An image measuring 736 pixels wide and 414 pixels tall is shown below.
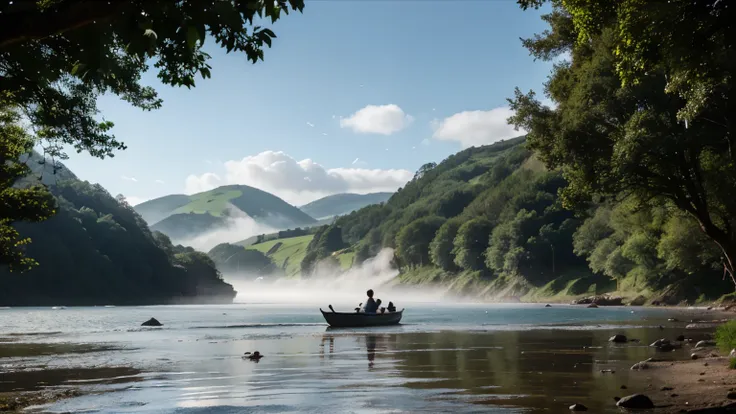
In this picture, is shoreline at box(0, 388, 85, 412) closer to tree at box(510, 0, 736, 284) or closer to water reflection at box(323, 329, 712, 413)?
water reflection at box(323, 329, 712, 413)

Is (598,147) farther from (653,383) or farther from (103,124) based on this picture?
(103,124)

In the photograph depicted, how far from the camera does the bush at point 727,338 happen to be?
24308mm

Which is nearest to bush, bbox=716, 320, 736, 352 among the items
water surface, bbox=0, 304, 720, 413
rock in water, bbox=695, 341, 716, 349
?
water surface, bbox=0, 304, 720, 413

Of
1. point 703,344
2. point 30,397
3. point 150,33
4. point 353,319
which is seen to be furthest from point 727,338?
point 353,319

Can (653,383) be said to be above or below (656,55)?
below

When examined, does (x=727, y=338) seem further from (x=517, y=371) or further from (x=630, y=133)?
(x=630, y=133)

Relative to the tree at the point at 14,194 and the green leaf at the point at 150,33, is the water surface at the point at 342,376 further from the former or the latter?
the green leaf at the point at 150,33

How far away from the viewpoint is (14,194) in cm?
3750

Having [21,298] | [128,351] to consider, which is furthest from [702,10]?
[21,298]

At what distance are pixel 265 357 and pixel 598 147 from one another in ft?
64.8

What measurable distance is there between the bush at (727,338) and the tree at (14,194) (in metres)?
29.4

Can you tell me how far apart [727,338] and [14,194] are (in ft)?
118

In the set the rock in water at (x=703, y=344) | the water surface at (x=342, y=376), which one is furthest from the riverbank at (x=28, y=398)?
the rock in water at (x=703, y=344)

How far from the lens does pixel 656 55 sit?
68.6ft
